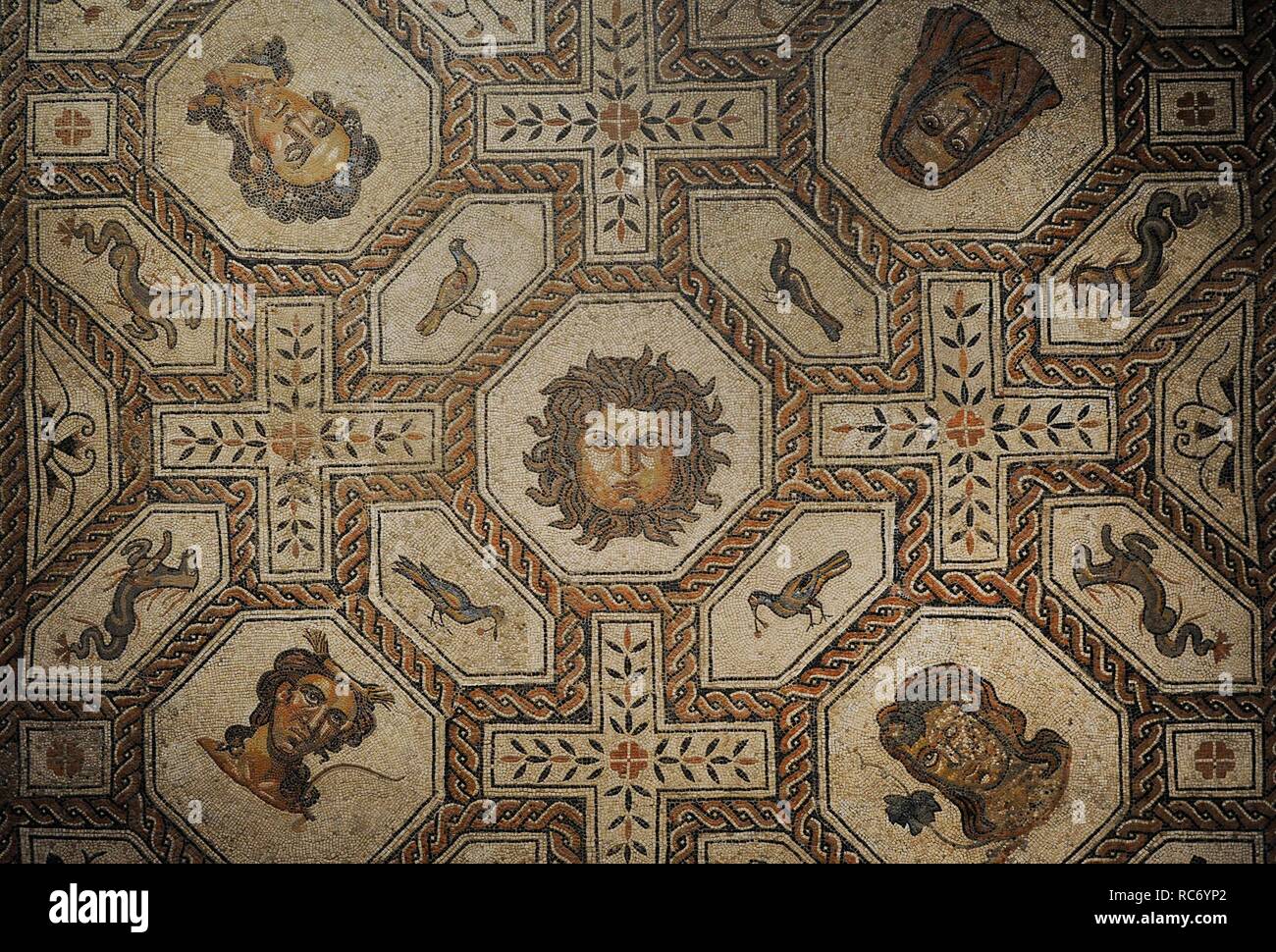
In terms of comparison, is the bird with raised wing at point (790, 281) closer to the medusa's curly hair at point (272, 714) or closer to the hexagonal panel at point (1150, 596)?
the hexagonal panel at point (1150, 596)

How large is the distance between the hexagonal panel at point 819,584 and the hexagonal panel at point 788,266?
353 millimetres

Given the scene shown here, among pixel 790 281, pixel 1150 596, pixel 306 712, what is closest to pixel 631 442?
pixel 790 281

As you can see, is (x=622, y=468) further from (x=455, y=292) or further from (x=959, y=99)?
(x=959, y=99)

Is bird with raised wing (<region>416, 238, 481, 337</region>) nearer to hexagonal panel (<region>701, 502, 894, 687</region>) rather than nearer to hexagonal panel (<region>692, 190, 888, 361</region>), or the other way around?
hexagonal panel (<region>692, 190, 888, 361</region>)

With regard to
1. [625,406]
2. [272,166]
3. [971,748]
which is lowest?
[971,748]

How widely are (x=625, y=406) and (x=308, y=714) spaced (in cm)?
96

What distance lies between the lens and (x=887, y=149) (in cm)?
200

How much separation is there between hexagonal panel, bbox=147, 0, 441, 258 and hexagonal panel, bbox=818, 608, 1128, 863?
1.49 m

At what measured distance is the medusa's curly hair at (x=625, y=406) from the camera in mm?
2002

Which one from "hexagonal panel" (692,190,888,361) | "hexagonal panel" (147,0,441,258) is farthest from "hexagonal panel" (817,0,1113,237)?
"hexagonal panel" (147,0,441,258)

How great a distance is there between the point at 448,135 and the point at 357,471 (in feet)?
2.49

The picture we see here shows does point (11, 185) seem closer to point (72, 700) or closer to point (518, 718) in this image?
point (72, 700)

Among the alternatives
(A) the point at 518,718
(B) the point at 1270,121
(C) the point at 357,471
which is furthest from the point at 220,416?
(B) the point at 1270,121

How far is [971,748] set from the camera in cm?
198
